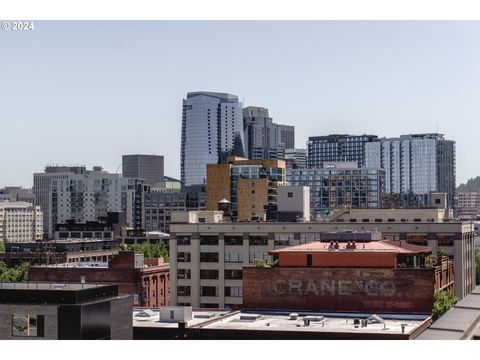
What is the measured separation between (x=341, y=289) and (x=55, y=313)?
32173 millimetres

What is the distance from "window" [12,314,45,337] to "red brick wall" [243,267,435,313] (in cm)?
2932

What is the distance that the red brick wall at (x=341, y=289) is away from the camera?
276ft

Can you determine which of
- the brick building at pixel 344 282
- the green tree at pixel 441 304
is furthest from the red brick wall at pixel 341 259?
the green tree at pixel 441 304

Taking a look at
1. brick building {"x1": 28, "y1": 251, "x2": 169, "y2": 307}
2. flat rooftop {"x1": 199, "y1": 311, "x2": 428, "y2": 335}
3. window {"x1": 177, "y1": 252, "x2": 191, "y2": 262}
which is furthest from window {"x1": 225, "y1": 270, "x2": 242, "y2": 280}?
flat rooftop {"x1": 199, "y1": 311, "x2": 428, "y2": 335}

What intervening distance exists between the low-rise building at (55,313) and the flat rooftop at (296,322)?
614 inches

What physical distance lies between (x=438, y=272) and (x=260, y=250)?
30.1 metres

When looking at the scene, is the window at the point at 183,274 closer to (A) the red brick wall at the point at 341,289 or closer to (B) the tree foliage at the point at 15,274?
(A) the red brick wall at the point at 341,289

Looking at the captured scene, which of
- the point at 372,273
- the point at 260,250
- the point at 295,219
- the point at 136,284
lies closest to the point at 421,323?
the point at 372,273

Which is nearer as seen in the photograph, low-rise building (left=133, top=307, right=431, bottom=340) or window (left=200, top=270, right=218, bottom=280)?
low-rise building (left=133, top=307, right=431, bottom=340)

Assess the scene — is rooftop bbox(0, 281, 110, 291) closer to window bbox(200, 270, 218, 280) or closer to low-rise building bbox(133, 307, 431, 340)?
low-rise building bbox(133, 307, 431, 340)

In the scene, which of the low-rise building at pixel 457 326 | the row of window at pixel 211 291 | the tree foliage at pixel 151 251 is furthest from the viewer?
the tree foliage at pixel 151 251

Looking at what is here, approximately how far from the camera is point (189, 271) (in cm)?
12344

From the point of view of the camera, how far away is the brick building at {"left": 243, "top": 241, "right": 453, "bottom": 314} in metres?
84.2

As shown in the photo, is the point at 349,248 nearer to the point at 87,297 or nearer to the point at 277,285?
the point at 277,285
